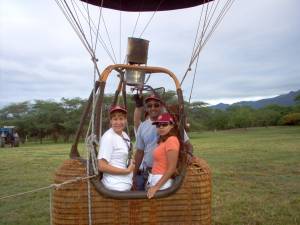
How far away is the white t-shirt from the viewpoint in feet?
10.5

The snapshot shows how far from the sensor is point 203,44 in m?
3.98

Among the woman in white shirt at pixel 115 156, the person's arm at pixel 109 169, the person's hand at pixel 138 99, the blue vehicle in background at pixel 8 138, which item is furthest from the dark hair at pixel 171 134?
the blue vehicle in background at pixel 8 138

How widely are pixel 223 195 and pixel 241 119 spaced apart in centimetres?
Answer: 4873

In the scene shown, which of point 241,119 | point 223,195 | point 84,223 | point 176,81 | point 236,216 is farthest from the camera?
point 241,119

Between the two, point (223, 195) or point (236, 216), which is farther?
point (223, 195)

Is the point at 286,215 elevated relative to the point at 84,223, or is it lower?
lower

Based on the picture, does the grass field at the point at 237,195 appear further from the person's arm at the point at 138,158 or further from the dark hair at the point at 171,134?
the dark hair at the point at 171,134

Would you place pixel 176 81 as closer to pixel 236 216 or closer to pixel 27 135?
pixel 236 216

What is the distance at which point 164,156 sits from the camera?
132 inches

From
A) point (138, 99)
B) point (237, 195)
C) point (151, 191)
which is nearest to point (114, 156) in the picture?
point (151, 191)

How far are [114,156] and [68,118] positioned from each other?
41882 mm

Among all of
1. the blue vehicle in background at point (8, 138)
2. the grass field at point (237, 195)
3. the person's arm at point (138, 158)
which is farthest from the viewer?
the blue vehicle in background at point (8, 138)

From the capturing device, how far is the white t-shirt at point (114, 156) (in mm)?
3195

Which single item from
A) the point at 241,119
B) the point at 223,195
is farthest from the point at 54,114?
the point at 223,195
